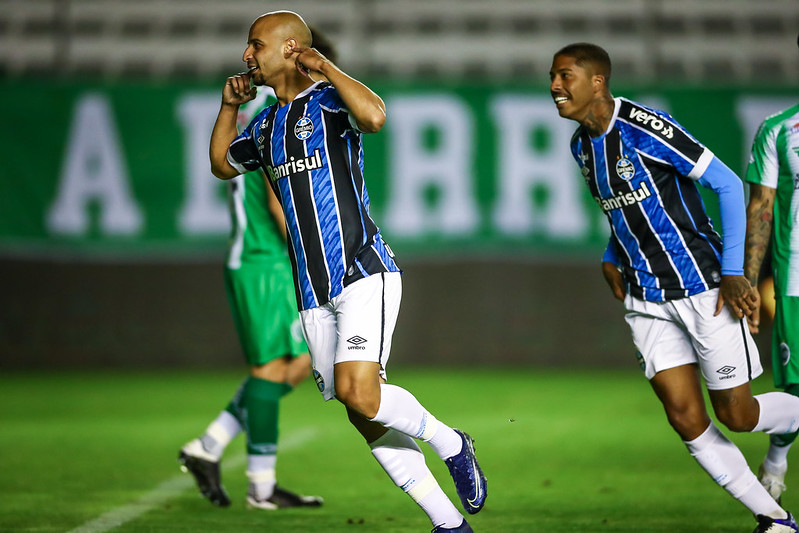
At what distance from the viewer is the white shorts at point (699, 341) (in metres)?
4.17

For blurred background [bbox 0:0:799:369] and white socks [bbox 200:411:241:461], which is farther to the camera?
blurred background [bbox 0:0:799:369]

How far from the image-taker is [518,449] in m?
6.77

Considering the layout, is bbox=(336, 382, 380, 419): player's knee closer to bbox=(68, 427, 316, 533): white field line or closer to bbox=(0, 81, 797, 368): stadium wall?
bbox=(68, 427, 316, 533): white field line

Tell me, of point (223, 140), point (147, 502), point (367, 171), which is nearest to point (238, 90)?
point (223, 140)

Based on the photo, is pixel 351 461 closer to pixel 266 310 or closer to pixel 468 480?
pixel 266 310

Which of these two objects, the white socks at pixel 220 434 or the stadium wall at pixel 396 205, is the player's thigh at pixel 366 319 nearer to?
the white socks at pixel 220 434

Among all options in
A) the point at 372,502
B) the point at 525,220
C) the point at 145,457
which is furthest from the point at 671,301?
the point at 525,220

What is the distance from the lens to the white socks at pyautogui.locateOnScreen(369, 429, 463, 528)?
3.93 meters

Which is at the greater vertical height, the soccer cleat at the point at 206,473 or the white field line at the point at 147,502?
the soccer cleat at the point at 206,473

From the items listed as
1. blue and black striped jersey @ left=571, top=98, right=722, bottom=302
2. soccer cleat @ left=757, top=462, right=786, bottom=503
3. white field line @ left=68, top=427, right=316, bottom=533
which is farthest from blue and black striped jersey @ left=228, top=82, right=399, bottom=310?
soccer cleat @ left=757, top=462, right=786, bottom=503

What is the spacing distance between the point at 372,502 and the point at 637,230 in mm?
1925

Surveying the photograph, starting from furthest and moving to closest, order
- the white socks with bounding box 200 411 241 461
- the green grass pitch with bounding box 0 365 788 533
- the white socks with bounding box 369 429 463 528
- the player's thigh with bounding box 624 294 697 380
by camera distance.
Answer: the white socks with bounding box 200 411 241 461, the green grass pitch with bounding box 0 365 788 533, the player's thigh with bounding box 624 294 697 380, the white socks with bounding box 369 429 463 528

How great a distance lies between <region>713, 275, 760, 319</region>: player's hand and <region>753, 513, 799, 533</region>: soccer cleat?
77 centimetres

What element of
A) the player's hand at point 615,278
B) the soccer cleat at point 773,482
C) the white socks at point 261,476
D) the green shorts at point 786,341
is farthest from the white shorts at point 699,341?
the white socks at point 261,476
